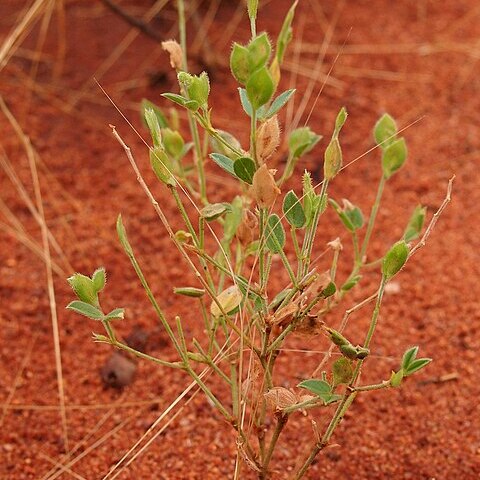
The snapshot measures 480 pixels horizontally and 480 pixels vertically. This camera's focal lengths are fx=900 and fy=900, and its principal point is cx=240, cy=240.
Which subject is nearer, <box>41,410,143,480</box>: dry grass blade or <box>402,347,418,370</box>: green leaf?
<box>402,347,418,370</box>: green leaf

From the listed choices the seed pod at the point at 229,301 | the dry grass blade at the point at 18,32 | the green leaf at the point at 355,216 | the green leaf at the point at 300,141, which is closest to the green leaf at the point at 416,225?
the green leaf at the point at 355,216

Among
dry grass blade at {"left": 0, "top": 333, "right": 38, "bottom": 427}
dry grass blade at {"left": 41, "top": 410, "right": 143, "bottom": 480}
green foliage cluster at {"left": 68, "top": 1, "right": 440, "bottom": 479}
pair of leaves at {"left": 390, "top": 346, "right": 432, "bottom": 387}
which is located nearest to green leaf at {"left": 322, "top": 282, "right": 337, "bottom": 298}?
green foliage cluster at {"left": 68, "top": 1, "right": 440, "bottom": 479}

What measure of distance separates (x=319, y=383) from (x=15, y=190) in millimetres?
1151

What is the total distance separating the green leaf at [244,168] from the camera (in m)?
0.93

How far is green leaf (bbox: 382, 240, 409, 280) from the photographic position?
0.96 m

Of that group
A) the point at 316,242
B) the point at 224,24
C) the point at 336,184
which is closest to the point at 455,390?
the point at 316,242

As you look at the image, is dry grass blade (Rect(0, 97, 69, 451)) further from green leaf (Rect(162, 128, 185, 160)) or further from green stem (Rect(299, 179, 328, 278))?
green stem (Rect(299, 179, 328, 278))

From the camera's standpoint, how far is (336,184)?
193 cm

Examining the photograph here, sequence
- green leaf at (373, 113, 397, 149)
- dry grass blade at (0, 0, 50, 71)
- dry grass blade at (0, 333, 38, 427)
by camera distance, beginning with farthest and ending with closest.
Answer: dry grass blade at (0, 0, 50, 71), dry grass blade at (0, 333, 38, 427), green leaf at (373, 113, 397, 149)

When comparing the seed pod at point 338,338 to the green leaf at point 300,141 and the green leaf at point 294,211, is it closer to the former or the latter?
the green leaf at point 294,211

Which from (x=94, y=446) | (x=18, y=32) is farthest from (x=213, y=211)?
(x=18, y=32)

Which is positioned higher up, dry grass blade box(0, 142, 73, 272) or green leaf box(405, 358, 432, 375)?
green leaf box(405, 358, 432, 375)

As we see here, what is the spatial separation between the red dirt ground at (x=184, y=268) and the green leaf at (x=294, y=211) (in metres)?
0.31

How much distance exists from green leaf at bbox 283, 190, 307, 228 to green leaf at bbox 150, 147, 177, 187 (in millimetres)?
130
